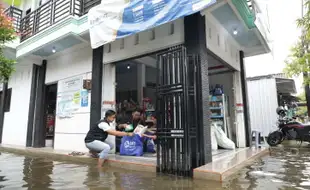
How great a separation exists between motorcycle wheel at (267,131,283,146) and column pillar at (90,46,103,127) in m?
5.76

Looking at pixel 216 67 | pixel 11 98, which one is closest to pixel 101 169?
pixel 216 67

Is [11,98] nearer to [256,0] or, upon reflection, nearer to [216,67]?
[216,67]

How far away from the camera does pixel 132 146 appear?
217 inches

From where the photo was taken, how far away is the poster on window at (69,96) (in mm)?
7007

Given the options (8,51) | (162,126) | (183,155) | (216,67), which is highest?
(8,51)

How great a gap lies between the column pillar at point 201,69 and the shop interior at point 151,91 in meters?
1.34

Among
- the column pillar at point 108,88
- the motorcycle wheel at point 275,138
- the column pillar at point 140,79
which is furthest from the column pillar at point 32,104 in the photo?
the motorcycle wheel at point 275,138

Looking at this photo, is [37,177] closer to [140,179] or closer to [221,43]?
[140,179]

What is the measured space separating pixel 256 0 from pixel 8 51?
856cm

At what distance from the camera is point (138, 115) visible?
664cm

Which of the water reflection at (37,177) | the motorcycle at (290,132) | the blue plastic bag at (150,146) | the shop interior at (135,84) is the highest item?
the shop interior at (135,84)

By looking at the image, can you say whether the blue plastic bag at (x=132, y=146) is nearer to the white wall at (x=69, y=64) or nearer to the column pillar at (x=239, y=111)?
the white wall at (x=69, y=64)

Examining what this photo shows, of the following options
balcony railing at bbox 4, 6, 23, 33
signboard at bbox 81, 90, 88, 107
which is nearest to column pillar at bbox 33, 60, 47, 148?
balcony railing at bbox 4, 6, 23, 33

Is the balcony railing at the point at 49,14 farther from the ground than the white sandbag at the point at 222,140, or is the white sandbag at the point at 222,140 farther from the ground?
the balcony railing at the point at 49,14
